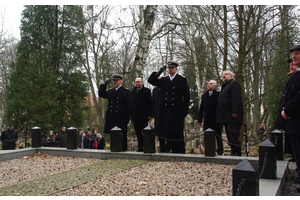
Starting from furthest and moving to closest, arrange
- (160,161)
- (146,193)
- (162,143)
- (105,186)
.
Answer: (162,143)
(160,161)
(105,186)
(146,193)

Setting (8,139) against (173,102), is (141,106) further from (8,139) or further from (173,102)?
(8,139)

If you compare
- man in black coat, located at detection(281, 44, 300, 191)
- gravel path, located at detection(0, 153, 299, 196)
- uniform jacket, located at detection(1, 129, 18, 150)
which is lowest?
gravel path, located at detection(0, 153, 299, 196)

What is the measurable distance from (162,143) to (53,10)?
16861 millimetres

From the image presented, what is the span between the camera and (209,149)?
21.5 feet

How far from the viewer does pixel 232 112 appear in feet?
21.3

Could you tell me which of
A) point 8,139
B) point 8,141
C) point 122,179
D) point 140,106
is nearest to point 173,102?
point 140,106

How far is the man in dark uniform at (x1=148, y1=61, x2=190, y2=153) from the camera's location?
700cm

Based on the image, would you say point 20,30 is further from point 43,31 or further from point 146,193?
point 146,193

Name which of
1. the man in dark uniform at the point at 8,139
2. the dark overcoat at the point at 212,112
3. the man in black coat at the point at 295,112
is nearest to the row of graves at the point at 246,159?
the man in black coat at the point at 295,112

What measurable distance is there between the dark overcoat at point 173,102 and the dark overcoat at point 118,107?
49.9 inches

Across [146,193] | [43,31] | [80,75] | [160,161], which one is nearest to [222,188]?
[146,193]

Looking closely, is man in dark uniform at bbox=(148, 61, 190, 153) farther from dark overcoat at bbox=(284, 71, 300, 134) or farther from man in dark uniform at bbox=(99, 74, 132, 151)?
dark overcoat at bbox=(284, 71, 300, 134)

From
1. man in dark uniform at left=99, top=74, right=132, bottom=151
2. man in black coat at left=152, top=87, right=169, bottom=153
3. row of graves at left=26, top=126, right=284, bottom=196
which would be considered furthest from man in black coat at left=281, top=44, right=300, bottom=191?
man in dark uniform at left=99, top=74, right=132, bottom=151

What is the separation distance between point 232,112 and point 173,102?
1.45m
